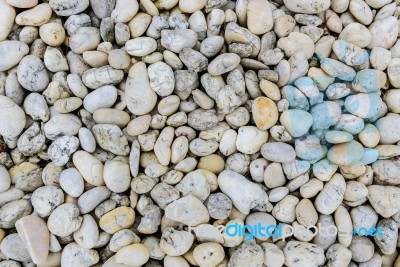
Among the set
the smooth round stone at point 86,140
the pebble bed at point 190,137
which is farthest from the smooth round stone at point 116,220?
the smooth round stone at point 86,140

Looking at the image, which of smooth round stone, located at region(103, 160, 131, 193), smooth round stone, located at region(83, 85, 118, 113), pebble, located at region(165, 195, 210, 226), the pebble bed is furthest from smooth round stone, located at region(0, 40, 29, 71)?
pebble, located at region(165, 195, 210, 226)

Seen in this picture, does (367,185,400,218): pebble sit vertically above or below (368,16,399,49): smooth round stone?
below

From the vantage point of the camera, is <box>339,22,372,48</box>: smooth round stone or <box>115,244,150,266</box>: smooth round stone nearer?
<box>115,244,150,266</box>: smooth round stone

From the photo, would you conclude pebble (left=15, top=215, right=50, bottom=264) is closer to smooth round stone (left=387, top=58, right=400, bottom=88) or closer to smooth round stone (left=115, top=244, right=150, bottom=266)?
smooth round stone (left=115, top=244, right=150, bottom=266)

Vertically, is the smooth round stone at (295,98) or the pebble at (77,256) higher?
the smooth round stone at (295,98)

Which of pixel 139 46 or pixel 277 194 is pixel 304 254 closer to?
pixel 277 194

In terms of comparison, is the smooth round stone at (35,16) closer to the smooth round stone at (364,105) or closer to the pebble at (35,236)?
the pebble at (35,236)

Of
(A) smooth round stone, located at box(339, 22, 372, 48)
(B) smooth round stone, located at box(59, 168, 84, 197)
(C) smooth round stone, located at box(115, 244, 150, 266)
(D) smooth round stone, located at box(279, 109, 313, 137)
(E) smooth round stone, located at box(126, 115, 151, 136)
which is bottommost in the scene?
(C) smooth round stone, located at box(115, 244, 150, 266)
